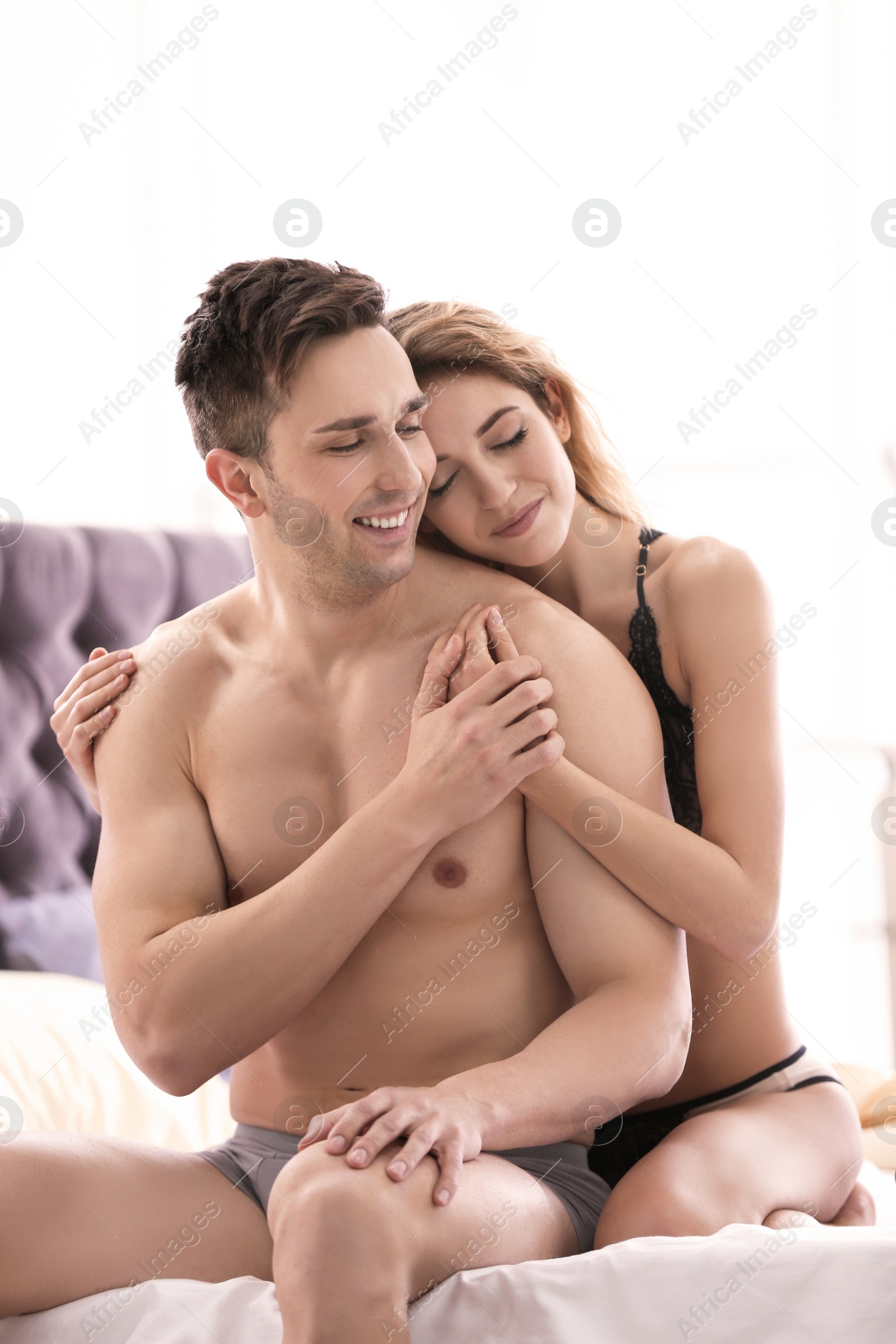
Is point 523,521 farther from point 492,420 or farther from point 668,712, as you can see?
point 668,712

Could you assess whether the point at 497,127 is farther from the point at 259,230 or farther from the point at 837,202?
the point at 837,202

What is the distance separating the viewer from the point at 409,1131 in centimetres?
113

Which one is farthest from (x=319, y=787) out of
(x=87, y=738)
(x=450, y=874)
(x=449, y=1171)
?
(x=449, y=1171)

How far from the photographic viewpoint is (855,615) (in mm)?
3123

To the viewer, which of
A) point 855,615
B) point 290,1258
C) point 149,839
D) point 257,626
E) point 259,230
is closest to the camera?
point 290,1258

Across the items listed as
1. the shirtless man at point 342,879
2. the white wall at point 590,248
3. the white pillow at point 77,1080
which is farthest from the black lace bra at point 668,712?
the white wall at point 590,248

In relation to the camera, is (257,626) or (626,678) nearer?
(626,678)

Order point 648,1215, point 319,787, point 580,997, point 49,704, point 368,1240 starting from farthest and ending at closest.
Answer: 1. point 49,704
2. point 319,787
3. point 580,997
4. point 648,1215
5. point 368,1240

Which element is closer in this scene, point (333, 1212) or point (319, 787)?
point (333, 1212)

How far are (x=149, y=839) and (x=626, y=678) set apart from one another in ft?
2.08

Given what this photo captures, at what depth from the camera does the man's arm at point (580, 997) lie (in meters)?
1.15

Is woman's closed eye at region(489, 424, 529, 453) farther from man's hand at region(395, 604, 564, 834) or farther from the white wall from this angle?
the white wall

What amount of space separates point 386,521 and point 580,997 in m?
0.62

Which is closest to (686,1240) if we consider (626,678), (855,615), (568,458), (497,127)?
(626,678)
